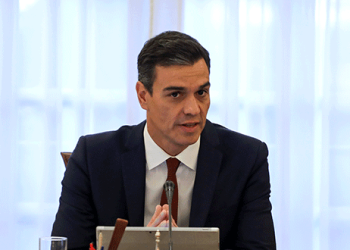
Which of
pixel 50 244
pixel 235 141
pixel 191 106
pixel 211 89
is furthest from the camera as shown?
pixel 211 89

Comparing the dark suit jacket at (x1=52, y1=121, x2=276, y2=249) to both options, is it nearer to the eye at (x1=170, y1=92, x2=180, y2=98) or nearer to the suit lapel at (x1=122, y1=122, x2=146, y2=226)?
the suit lapel at (x1=122, y1=122, x2=146, y2=226)

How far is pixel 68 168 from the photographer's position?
1.97 meters

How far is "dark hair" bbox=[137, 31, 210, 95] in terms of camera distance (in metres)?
1.82

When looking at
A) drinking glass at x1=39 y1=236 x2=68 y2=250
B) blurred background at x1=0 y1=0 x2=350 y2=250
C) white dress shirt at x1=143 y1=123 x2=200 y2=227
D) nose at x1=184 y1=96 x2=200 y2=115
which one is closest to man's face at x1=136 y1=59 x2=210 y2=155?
nose at x1=184 y1=96 x2=200 y2=115

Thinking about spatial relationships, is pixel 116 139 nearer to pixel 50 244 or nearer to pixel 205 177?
pixel 205 177

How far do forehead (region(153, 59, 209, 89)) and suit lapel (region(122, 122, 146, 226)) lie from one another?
300 mm

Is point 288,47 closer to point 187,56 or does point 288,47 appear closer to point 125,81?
point 125,81

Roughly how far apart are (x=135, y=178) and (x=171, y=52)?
521 millimetres

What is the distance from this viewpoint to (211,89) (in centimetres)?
352

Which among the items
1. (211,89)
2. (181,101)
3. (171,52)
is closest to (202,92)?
(181,101)

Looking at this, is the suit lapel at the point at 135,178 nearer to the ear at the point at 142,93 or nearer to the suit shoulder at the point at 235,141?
the ear at the point at 142,93

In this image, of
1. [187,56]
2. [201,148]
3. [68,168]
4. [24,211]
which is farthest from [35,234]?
[187,56]

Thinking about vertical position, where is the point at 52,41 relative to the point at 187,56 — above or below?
above

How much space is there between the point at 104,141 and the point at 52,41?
1674mm
